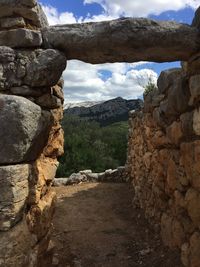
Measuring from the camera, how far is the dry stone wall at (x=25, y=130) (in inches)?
138

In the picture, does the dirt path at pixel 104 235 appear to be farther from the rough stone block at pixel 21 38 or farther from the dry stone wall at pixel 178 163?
the rough stone block at pixel 21 38

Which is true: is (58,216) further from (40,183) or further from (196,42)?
(196,42)

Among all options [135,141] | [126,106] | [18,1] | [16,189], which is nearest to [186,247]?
[16,189]

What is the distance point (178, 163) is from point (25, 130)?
2.09 m

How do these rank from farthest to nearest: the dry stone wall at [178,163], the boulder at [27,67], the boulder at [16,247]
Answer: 1. the dry stone wall at [178,163]
2. the boulder at [27,67]
3. the boulder at [16,247]

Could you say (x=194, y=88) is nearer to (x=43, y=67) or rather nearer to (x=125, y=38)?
(x=125, y=38)

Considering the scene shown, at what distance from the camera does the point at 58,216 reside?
25.0 ft

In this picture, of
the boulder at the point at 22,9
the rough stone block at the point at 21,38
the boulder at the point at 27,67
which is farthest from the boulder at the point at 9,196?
the boulder at the point at 22,9

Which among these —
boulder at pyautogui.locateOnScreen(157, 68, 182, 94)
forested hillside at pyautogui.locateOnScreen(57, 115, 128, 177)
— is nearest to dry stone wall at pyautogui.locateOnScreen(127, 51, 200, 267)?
boulder at pyautogui.locateOnScreen(157, 68, 182, 94)

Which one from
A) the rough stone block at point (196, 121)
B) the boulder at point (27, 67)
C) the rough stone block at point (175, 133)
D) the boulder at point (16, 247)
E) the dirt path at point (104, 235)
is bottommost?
the dirt path at point (104, 235)

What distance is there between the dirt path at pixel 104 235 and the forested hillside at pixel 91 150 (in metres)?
8.32

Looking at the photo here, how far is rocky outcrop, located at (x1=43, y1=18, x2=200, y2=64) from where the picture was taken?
3.85m

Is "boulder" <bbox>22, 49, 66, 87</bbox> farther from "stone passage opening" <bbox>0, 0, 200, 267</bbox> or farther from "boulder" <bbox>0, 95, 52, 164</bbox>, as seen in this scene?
"boulder" <bbox>0, 95, 52, 164</bbox>

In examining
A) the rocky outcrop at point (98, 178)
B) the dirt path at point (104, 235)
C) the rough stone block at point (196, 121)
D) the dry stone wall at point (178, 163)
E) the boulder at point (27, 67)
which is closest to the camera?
the boulder at point (27, 67)
